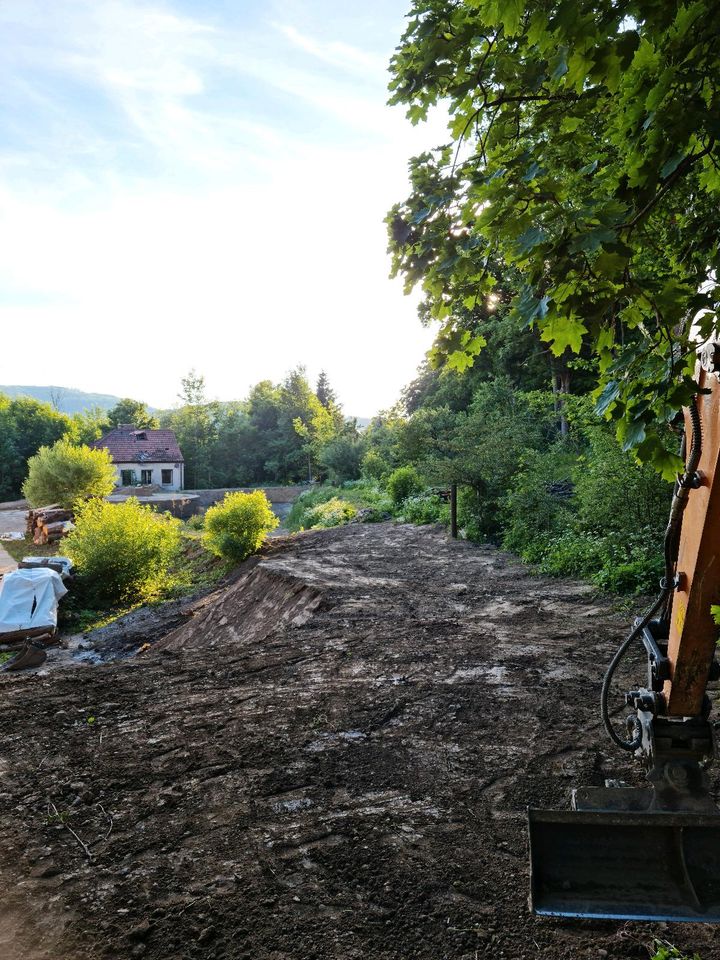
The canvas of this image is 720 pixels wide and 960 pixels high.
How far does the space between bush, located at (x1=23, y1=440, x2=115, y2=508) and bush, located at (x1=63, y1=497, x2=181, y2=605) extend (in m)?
14.8

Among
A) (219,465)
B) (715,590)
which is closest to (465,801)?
(715,590)

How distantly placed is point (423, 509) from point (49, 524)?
17.5 metres

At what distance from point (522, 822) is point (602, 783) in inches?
29.9

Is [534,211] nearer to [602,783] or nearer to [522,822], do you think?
[522,822]

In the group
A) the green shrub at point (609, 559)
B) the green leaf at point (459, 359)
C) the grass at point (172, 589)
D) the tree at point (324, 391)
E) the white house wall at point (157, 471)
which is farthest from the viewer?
the tree at point (324, 391)

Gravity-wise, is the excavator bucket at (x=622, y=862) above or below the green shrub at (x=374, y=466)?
below

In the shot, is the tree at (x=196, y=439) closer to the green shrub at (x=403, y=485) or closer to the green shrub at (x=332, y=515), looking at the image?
the green shrub at (x=332, y=515)

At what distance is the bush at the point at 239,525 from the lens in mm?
15352

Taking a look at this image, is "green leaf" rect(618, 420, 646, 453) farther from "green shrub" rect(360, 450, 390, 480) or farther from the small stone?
"green shrub" rect(360, 450, 390, 480)

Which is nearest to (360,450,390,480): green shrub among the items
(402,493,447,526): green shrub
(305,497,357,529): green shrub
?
(305,497,357,529): green shrub

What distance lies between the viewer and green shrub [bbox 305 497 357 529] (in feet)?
73.2

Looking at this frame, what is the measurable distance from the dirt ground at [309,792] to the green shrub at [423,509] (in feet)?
33.3

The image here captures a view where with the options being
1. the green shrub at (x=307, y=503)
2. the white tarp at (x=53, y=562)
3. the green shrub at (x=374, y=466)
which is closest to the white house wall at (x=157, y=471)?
the green shrub at (x=307, y=503)

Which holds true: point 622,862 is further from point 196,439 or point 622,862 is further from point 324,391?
point 324,391
